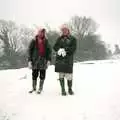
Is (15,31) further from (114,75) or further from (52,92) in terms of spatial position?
(114,75)

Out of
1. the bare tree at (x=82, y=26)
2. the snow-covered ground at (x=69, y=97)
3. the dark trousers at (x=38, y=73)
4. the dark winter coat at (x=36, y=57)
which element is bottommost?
the snow-covered ground at (x=69, y=97)

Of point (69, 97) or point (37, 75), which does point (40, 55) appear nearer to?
point (37, 75)

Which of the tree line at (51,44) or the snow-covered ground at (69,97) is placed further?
the tree line at (51,44)

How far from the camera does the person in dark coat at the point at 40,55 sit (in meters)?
2.20

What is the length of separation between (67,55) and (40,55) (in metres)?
0.17

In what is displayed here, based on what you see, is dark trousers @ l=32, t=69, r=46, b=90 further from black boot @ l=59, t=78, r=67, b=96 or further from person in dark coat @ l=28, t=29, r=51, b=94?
black boot @ l=59, t=78, r=67, b=96

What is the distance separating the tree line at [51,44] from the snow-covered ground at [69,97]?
0.05 metres

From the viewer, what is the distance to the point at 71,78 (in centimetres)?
222

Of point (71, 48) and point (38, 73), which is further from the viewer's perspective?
point (38, 73)

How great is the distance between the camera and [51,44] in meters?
2.19

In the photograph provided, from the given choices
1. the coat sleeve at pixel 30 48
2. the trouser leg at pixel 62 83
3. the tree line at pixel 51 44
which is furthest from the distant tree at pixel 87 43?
the coat sleeve at pixel 30 48

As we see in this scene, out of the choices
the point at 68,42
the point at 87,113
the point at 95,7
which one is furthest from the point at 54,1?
the point at 87,113

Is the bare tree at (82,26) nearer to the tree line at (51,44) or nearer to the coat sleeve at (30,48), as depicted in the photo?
the tree line at (51,44)

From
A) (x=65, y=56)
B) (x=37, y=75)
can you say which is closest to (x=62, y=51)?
(x=65, y=56)
